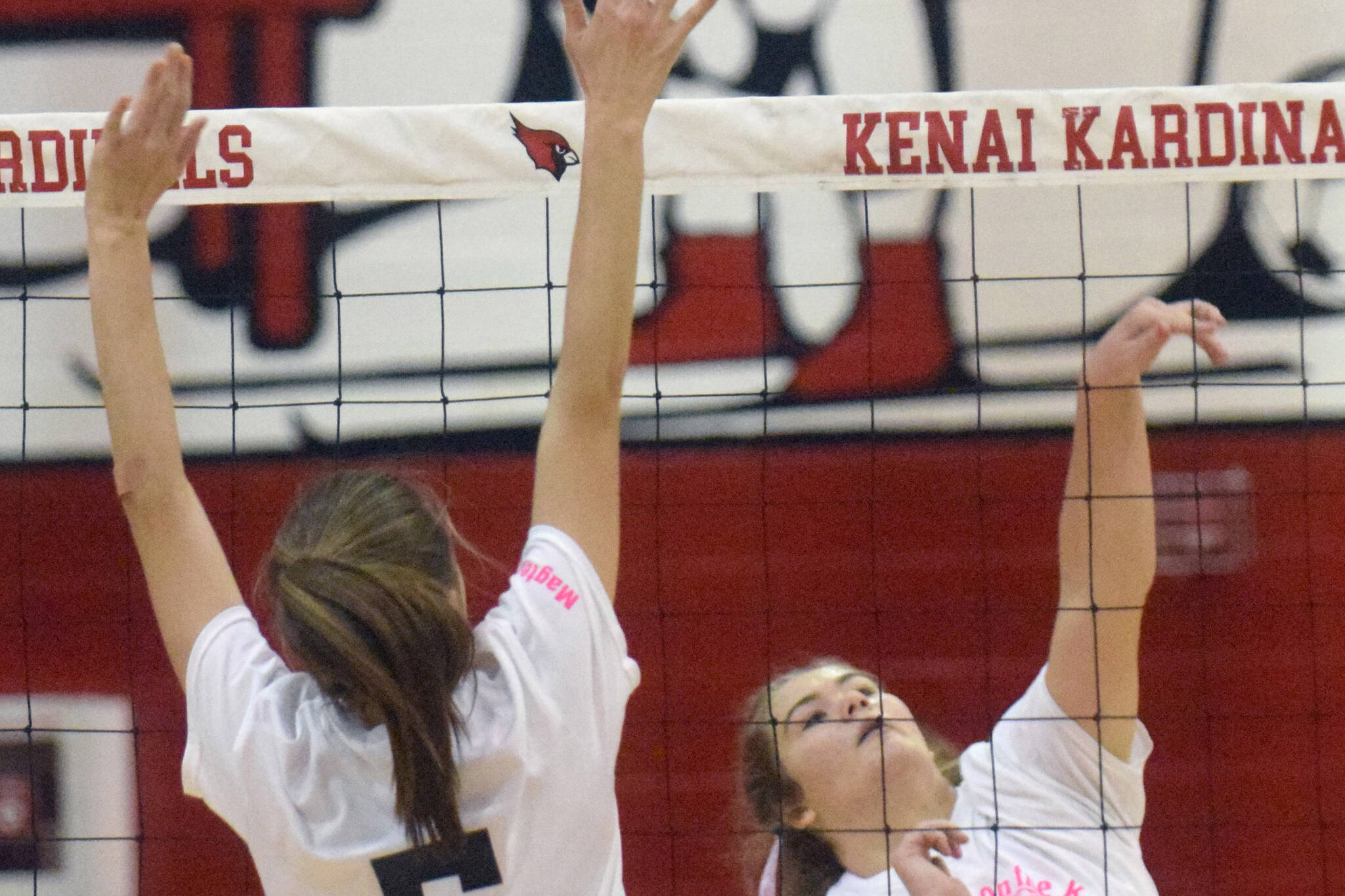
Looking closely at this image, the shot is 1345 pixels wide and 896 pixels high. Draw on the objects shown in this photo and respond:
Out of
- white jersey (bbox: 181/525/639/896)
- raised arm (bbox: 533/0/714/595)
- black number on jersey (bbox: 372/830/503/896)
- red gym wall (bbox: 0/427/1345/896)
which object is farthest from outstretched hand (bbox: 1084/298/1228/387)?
black number on jersey (bbox: 372/830/503/896)

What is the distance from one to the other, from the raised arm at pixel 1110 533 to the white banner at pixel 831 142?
23 cm

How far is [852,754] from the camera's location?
191 centimetres

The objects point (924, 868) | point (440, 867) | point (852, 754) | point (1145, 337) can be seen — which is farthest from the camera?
point (852, 754)

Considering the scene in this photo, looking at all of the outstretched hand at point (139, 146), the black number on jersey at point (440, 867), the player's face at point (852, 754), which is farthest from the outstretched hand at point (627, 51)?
the player's face at point (852, 754)

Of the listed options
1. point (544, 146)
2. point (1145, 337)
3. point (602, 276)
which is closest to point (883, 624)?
point (1145, 337)

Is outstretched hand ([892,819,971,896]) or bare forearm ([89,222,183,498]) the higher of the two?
bare forearm ([89,222,183,498])

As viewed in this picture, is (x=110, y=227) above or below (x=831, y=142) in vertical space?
below

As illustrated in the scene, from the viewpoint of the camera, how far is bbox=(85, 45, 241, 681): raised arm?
100cm

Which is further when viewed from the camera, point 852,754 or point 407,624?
point 852,754

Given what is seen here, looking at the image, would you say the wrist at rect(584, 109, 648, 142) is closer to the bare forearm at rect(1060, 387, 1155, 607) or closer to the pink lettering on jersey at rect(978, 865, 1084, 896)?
the bare forearm at rect(1060, 387, 1155, 607)

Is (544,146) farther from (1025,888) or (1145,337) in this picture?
(1025,888)

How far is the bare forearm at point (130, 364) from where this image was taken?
3.30 feet

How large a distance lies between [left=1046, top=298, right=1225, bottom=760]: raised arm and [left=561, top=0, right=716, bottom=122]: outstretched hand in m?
1.00

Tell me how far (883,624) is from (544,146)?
1276 millimetres
